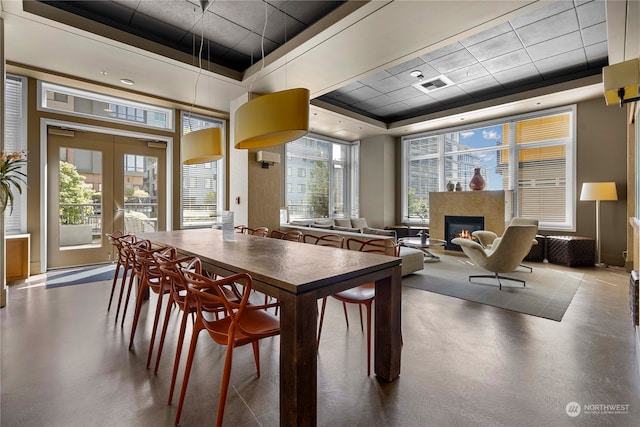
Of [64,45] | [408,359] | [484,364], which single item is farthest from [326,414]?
[64,45]

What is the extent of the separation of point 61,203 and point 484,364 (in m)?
6.56

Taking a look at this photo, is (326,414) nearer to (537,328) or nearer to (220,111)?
(537,328)

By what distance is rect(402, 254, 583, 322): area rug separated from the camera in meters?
3.40

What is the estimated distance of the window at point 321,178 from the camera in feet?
26.8

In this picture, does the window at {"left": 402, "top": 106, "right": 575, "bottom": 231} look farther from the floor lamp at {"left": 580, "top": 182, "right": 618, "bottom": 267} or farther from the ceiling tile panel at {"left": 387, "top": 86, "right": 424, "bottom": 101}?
the ceiling tile panel at {"left": 387, "top": 86, "right": 424, "bottom": 101}

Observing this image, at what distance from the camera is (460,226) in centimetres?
703

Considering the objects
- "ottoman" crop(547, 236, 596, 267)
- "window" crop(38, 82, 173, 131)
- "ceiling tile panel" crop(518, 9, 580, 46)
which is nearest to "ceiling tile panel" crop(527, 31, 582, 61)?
"ceiling tile panel" crop(518, 9, 580, 46)

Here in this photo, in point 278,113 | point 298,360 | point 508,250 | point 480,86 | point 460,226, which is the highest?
point 480,86

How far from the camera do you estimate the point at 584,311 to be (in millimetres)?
3225

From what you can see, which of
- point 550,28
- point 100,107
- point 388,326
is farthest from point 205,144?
point 550,28

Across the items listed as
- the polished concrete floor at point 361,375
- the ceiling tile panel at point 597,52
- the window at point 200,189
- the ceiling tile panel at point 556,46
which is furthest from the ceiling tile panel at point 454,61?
the window at point 200,189

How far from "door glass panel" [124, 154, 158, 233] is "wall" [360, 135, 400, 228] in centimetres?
561

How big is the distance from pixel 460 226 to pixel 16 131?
8652 millimetres

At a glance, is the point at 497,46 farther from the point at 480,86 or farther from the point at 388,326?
the point at 388,326
